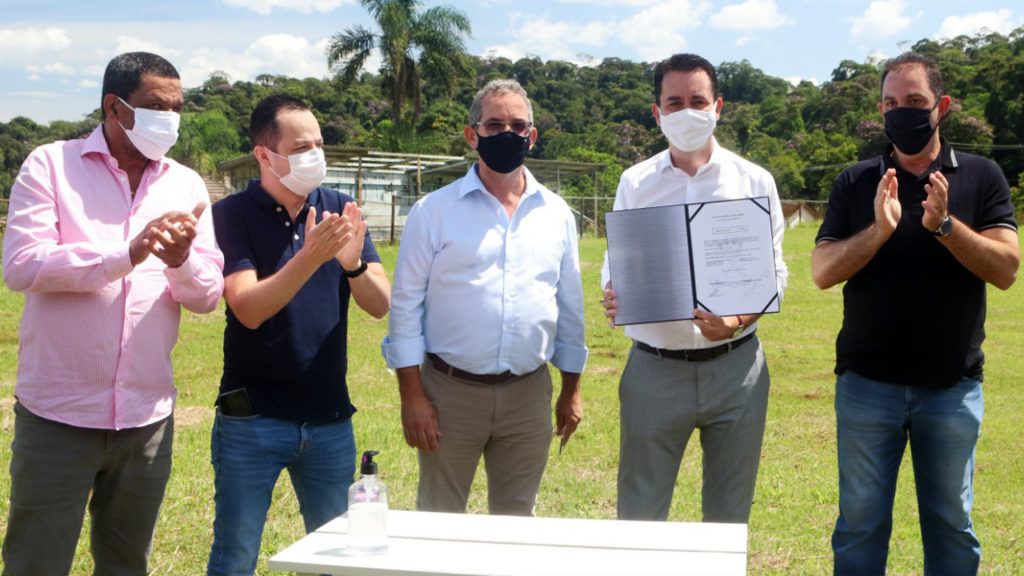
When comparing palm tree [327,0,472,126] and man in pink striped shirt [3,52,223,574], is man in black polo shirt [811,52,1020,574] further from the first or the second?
palm tree [327,0,472,126]

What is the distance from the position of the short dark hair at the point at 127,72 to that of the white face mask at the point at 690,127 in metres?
2.02

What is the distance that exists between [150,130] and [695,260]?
2118mm

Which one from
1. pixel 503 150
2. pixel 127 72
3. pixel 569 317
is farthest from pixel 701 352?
pixel 127 72

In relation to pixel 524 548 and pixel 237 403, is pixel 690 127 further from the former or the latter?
pixel 237 403

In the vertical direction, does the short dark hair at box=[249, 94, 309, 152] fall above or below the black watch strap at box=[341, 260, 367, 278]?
above

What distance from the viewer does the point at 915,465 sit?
13.9 feet

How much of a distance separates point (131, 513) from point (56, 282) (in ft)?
3.07

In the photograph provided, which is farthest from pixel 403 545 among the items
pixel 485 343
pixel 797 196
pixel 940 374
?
pixel 797 196

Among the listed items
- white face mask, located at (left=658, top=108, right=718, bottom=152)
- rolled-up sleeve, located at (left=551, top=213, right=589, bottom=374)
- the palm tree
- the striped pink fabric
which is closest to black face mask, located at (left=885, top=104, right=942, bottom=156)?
white face mask, located at (left=658, top=108, right=718, bottom=152)

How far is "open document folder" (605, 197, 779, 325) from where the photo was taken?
4082 millimetres

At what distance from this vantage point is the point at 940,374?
13.4 ft

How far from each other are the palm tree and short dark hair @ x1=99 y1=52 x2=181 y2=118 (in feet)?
130

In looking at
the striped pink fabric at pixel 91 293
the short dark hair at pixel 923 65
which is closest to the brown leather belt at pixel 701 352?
the short dark hair at pixel 923 65

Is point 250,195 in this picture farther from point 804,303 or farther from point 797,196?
point 797,196
